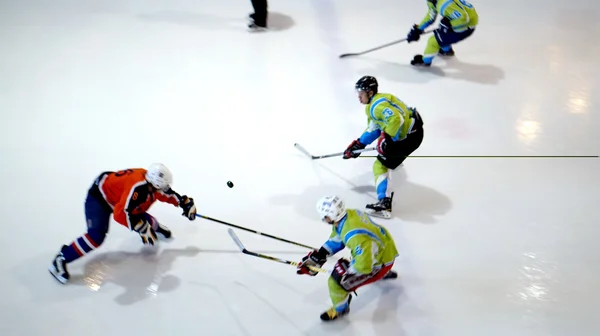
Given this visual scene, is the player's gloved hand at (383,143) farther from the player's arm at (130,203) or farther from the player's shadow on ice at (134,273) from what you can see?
the player's arm at (130,203)

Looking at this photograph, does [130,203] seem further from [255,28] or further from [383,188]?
[255,28]

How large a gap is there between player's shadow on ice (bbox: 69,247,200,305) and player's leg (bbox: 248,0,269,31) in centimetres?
284

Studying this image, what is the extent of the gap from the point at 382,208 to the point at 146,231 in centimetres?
141

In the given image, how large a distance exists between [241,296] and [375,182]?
1.19 metres

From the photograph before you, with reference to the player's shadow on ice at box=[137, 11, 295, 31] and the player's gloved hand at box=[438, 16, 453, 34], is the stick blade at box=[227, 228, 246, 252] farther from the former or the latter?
the player's shadow on ice at box=[137, 11, 295, 31]

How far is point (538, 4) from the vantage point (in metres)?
5.96

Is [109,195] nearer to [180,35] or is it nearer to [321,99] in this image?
[321,99]

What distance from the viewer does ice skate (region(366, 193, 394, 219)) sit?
3521 mm

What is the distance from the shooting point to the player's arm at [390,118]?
11.3 feet

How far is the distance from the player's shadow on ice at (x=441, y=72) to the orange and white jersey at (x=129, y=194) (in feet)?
8.27

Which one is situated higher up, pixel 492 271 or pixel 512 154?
pixel 512 154

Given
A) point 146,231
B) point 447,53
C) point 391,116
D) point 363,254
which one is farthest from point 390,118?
point 447,53

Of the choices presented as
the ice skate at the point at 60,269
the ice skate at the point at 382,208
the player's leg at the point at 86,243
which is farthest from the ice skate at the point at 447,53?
the ice skate at the point at 60,269

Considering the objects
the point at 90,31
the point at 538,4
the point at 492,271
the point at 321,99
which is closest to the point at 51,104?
the point at 90,31
